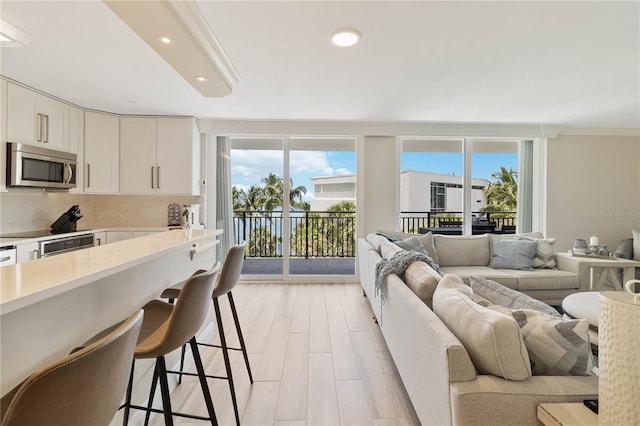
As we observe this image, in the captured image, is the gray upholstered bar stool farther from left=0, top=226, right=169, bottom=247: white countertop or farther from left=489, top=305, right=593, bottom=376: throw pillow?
left=0, top=226, right=169, bottom=247: white countertop

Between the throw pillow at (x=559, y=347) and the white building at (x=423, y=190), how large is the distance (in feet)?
11.7

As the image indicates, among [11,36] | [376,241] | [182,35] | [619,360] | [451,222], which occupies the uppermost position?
[11,36]

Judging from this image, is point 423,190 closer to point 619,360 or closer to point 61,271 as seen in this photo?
point 619,360

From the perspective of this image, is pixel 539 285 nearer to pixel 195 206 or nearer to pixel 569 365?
pixel 569 365

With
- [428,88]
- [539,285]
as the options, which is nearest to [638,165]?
[539,285]

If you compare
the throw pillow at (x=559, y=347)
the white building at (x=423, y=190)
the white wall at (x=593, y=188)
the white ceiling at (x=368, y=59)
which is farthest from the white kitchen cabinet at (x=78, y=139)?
the white wall at (x=593, y=188)

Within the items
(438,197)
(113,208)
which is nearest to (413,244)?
(438,197)

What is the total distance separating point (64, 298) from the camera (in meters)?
1.15

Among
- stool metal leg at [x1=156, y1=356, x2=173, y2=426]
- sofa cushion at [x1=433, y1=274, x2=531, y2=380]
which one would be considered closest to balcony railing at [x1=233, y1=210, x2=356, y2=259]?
stool metal leg at [x1=156, y1=356, x2=173, y2=426]

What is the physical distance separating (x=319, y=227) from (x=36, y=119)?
3.81 metres

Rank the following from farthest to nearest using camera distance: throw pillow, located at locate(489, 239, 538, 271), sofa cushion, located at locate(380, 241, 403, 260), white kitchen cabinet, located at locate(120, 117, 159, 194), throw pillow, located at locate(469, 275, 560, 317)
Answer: white kitchen cabinet, located at locate(120, 117, 159, 194)
throw pillow, located at locate(489, 239, 538, 271)
sofa cushion, located at locate(380, 241, 403, 260)
throw pillow, located at locate(469, 275, 560, 317)

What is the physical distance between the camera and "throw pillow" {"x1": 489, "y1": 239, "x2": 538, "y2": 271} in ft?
11.5

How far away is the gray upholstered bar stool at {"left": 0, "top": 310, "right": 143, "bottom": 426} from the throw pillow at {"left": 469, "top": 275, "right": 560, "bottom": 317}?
1.61 meters

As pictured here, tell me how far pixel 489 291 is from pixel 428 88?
224cm
